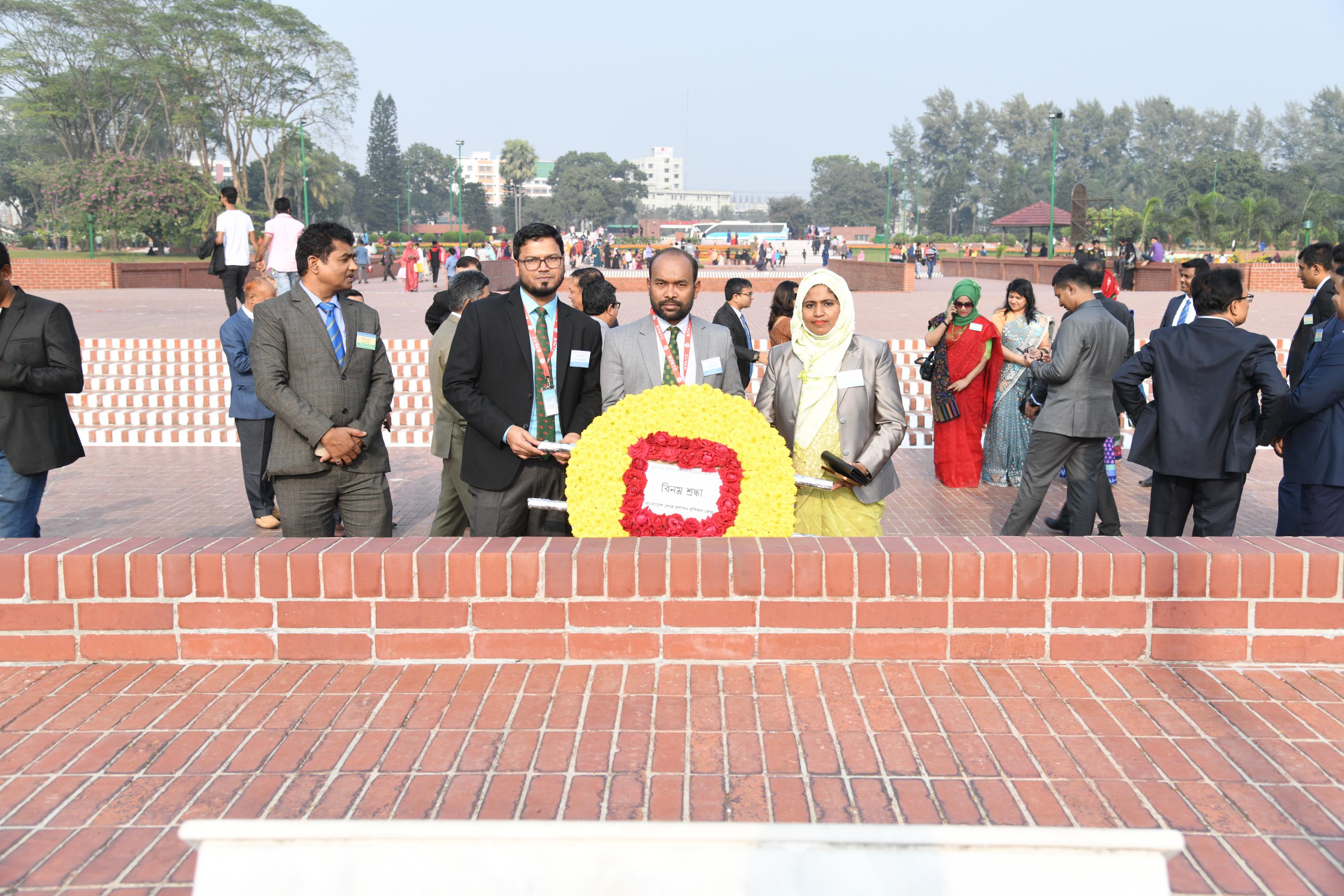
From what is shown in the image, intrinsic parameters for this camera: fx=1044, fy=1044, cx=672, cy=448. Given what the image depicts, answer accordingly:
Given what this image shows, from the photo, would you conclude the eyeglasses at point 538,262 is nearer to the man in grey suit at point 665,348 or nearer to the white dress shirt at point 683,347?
the man in grey suit at point 665,348

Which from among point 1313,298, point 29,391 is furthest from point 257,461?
point 1313,298

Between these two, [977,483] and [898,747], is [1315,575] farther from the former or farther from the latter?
[977,483]

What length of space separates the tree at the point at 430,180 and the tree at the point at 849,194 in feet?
186

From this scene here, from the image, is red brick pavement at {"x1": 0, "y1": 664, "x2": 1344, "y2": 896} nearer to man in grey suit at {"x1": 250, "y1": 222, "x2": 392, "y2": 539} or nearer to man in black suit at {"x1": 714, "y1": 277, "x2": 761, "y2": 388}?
man in grey suit at {"x1": 250, "y1": 222, "x2": 392, "y2": 539}

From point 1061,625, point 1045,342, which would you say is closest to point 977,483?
point 1045,342

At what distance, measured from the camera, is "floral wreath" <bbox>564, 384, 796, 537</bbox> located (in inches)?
154

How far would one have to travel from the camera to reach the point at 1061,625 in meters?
3.56

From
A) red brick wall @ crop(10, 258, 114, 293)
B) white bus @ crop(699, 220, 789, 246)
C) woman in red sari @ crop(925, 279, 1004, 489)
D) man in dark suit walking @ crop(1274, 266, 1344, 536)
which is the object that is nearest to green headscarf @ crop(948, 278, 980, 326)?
woman in red sari @ crop(925, 279, 1004, 489)

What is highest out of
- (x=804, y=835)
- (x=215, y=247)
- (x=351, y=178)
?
(x=351, y=178)

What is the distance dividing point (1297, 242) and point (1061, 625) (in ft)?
191

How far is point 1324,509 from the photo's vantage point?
510 cm

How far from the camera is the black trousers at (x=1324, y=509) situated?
16.6 ft

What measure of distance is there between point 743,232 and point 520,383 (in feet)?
342

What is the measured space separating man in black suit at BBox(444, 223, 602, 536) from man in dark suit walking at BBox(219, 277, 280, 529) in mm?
→ 2787
